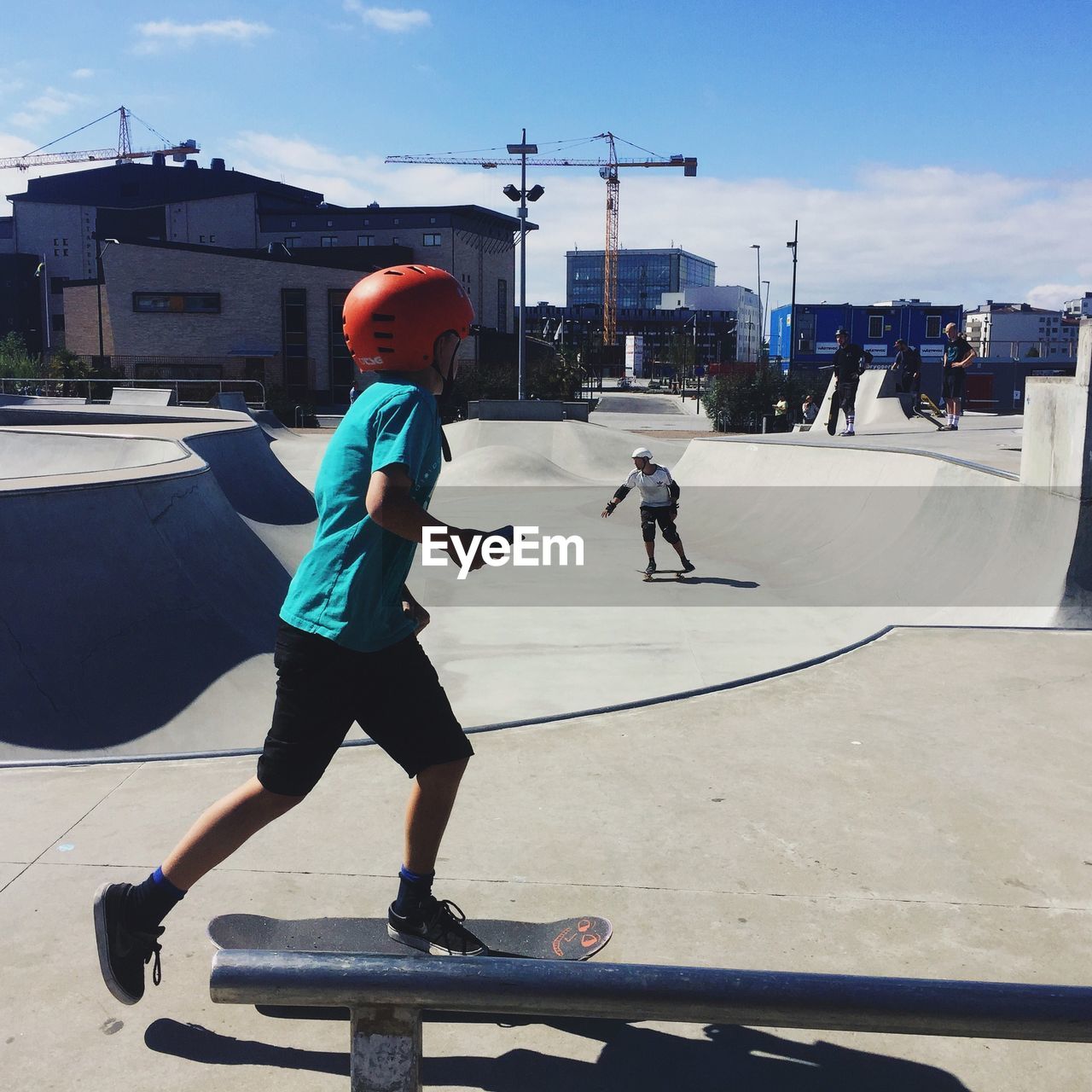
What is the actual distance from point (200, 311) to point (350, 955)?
6144 centimetres

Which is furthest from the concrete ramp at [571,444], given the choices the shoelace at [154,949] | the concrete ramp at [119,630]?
the shoelace at [154,949]

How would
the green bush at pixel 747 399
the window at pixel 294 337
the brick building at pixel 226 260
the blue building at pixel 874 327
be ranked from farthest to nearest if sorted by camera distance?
the blue building at pixel 874 327
the window at pixel 294 337
the brick building at pixel 226 260
the green bush at pixel 747 399

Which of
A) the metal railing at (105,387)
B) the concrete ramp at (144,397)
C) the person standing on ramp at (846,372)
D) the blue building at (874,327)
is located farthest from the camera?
the blue building at (874,327)

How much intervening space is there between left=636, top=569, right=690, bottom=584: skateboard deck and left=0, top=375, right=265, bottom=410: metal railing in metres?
31.5

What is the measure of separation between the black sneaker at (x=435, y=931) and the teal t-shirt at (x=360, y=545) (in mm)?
714

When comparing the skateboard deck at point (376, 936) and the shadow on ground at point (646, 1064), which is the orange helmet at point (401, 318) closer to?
the skateboard deck at point (376, 936)

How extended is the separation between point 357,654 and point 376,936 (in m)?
0.80

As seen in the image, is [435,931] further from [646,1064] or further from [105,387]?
[105,387]

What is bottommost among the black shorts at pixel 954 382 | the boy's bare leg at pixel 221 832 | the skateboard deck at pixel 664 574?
the skateboard deck at pixel 664 574

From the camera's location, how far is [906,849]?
335 centimetres

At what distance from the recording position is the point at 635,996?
1513mm

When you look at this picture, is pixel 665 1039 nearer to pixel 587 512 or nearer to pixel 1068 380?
pixel 1068 380

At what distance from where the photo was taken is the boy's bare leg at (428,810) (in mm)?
2520

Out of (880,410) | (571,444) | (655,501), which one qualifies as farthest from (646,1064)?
(571,444)
